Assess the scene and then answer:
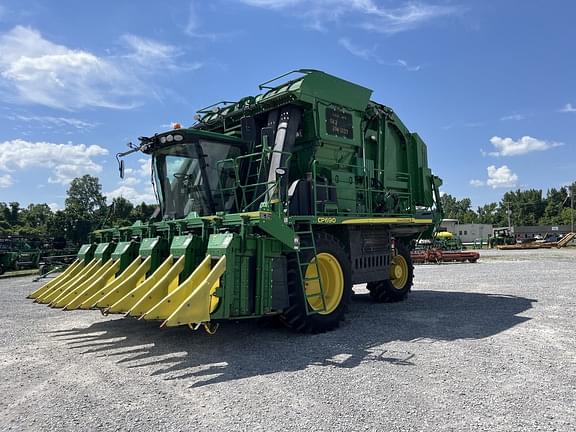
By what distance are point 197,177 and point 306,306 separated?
3.22 meters

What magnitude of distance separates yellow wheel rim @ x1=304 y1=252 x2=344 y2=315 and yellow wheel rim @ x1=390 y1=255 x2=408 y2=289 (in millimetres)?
3502

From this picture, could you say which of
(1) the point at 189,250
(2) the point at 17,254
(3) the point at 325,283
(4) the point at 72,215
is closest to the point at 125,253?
(1) the point at 189,250

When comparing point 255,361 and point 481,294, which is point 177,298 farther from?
point 481,294

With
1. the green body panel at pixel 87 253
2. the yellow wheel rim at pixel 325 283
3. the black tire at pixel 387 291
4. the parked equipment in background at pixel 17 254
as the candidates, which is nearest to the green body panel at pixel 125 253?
the green body panel at pixel 87 253

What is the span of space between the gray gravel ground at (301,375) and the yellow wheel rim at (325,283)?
0.55 meters

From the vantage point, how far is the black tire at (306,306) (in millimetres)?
7090

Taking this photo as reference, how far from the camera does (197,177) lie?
27.0ft

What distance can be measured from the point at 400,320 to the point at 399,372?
3385mm

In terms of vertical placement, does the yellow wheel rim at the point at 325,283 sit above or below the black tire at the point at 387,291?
above

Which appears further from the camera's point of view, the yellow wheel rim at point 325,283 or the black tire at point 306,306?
the yellow wheel rim at point 325,283

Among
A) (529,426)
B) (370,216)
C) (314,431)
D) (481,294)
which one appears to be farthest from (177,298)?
(481,294)

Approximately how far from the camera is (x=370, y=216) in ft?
30.2

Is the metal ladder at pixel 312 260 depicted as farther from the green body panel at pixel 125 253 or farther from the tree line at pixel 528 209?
the tree line at pixel 528 209

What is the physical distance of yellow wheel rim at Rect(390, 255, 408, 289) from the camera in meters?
11.2
